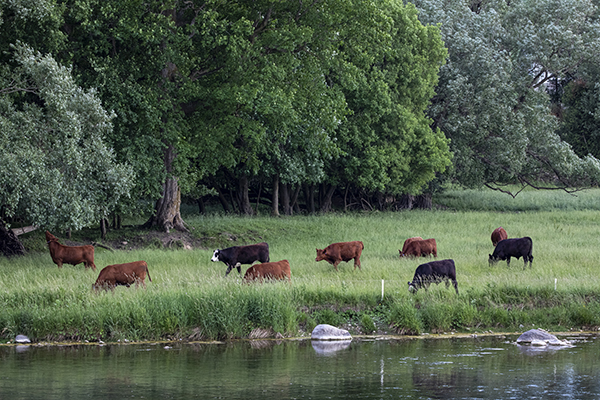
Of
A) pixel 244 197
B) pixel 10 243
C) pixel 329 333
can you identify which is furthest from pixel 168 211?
pixel 329 333

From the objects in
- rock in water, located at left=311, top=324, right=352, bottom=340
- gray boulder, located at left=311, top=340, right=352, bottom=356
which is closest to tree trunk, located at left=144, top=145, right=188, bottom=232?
rock in water, located at left=311, top=324, right=352, bottom=340

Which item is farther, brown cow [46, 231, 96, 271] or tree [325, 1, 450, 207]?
tree [325, 1, 450, 207]

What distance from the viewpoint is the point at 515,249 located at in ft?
83.8

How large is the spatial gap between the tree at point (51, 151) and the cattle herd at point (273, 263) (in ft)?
3.75

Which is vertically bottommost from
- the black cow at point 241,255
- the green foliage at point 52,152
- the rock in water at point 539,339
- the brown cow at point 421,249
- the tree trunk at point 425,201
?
the tree trunk at point 425,201

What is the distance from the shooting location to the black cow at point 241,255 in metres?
23.5

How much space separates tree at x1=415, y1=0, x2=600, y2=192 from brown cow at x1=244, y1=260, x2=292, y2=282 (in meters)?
34.8

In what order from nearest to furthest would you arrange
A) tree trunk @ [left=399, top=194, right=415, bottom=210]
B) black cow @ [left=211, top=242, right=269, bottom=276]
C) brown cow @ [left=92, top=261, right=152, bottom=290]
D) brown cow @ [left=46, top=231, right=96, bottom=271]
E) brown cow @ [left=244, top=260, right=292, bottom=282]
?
brown cow @ [left=92, top=261, right=152, bottom=290], brown cow @ [left=244, top=260, right=292, bottom=282], black cow @ [left=211, top=242, right=269, bottom=276], brown cow @ [left=46, top=231, right=96, bottom=271], tree trunk @ [left=399, top=194, right=415, bottom=210]

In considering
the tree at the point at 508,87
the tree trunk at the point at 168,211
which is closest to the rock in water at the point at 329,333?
the tree trunk at the point at 168,211

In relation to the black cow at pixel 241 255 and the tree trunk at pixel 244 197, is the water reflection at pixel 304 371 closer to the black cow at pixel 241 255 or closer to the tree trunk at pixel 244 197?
the black cow at pixel 241 255

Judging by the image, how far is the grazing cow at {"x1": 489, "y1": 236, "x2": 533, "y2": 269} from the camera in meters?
25.5

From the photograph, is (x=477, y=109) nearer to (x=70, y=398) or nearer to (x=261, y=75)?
(x=261, y=75)

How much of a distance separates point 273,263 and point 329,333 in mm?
4491

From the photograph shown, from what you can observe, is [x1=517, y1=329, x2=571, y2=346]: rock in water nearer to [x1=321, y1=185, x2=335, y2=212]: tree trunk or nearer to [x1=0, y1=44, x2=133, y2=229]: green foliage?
[x1=0, y1=44, x2=133, y2=229]: green foliage
